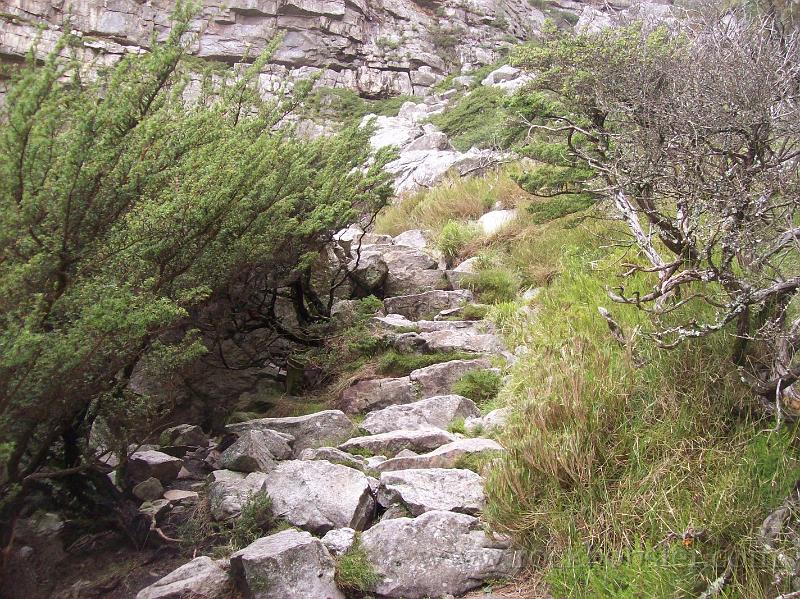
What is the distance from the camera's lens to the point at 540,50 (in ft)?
19.8

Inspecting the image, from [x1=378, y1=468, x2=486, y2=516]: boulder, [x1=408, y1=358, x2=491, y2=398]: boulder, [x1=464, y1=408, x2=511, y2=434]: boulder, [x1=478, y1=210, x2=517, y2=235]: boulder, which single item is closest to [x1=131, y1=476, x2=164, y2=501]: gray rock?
[x1=378, y1=468, x2=486, y2=516]: boulder

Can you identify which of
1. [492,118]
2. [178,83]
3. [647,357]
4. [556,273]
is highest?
[178,83]

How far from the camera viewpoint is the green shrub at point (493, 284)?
6.66 m

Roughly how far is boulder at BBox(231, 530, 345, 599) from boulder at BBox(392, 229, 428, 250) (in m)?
6.17

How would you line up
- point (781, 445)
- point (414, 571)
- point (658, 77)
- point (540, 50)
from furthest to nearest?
point (540, 50), point (658, 77), point (414, 571), point (781, 445)

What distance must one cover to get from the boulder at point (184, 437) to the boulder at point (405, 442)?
3.78ft

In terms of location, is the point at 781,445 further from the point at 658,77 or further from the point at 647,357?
the point at 658,77

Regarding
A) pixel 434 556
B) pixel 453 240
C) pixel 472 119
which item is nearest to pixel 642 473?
pixel 434 556

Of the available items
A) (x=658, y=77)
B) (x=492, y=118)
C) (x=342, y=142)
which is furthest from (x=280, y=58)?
(x=658, y=77)

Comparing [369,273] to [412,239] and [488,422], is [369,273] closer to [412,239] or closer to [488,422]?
[412,239]

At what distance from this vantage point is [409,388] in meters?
4.99

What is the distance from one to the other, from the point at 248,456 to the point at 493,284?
3.57m

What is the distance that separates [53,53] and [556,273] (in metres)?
4.64

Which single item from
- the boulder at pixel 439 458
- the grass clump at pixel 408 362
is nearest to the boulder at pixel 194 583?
the boulder at pixel 439 458
